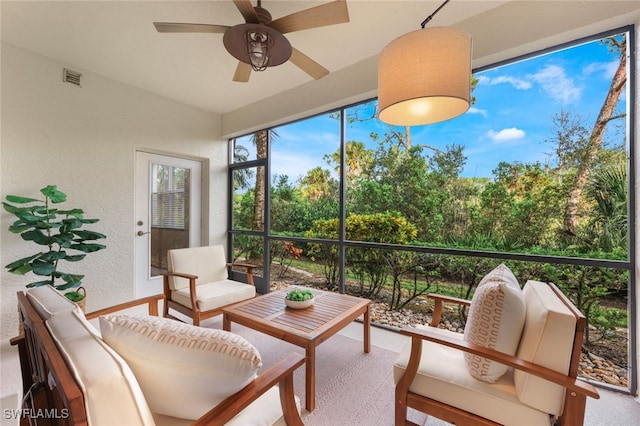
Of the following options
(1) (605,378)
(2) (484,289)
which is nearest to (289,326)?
(2) (484,289)

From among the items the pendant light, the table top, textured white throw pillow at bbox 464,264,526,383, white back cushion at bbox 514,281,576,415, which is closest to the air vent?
the table top

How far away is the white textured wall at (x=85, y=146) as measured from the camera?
2568mm

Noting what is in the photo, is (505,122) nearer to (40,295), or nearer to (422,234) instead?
(422,234)

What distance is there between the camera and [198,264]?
119 inches

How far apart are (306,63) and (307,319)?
6.37ft

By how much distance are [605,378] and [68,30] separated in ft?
16.7

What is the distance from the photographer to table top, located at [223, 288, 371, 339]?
1851 mm

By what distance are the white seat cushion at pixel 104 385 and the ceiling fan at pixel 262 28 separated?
1.72 meters

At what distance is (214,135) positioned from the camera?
14.0 ft

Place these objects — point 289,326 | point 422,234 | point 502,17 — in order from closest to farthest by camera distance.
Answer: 1. point 289,326
2. point 502,17
3. point 422,234

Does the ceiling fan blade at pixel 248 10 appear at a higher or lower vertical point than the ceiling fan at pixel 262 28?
higher

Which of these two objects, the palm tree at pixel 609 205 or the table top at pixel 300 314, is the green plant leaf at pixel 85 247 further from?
the palm tree at pixel 609 205

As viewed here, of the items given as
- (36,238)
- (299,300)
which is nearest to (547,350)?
(299,300)

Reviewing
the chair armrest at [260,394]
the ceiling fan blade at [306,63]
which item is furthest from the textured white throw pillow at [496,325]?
the ceiling fan blade at [306,63]
